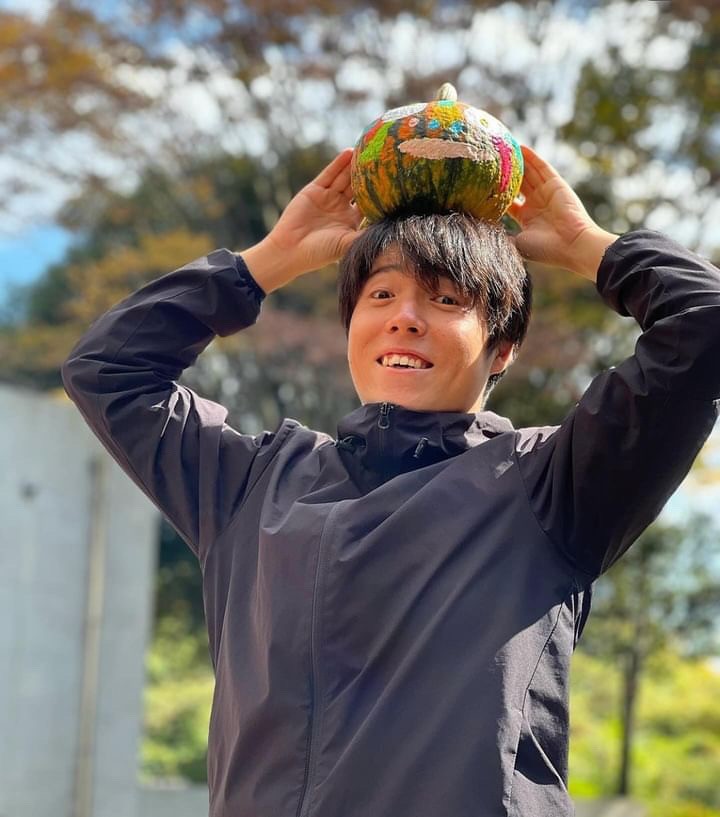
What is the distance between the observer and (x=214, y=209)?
10.4 metres

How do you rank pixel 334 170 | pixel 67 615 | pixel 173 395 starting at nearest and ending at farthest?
pixel 173 395 → pixel 334 170 → pixel 67 615

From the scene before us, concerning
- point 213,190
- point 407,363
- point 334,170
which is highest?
point 213,190

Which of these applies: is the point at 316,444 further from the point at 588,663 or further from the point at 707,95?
the point at 588,663

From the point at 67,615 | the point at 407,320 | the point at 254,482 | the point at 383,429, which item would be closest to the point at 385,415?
the point at 383,429

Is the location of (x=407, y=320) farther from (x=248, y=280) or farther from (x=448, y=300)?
(x=248, y=280)

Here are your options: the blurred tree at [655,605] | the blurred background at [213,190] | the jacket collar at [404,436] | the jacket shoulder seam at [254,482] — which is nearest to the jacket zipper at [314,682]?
the jacket collar at [404,436]

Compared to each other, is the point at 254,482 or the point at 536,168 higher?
the point at 536,168

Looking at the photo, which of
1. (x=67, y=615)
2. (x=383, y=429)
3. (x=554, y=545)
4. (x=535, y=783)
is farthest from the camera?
(x=67, y=615)

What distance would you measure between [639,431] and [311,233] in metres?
0.73

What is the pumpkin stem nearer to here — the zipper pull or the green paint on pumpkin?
the green paint on pumpkin

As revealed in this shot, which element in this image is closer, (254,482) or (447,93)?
(254,482)

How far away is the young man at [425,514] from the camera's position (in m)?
1.60

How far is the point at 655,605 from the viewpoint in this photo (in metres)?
12.5

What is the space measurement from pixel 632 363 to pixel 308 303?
8.92 meters
